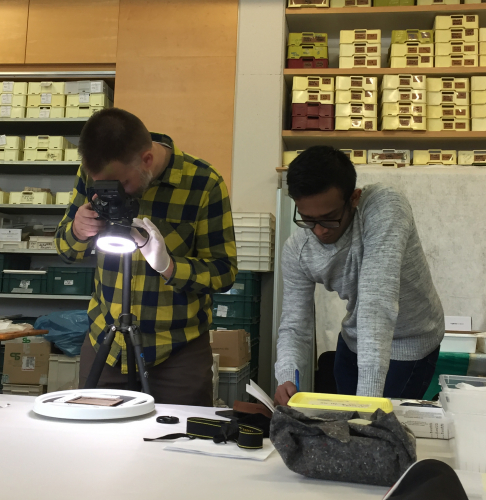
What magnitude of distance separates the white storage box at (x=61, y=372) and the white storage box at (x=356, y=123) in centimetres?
254

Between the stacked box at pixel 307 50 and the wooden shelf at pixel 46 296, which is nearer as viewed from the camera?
the wooden shelf at pixel 46 296

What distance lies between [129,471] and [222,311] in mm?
2937

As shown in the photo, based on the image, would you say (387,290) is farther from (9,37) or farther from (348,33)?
→ (9,37)

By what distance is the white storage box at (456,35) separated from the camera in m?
3.89

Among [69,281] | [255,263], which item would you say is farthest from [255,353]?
[69,281]

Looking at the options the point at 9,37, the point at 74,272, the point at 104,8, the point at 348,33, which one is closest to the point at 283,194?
the point at 348,33

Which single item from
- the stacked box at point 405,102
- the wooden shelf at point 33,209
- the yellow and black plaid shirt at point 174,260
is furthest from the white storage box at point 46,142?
the yellow and black plaid shirt at point 174,260

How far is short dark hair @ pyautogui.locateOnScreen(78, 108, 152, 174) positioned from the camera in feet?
4.26

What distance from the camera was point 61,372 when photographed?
11.8 feet

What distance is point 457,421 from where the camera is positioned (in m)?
0.80

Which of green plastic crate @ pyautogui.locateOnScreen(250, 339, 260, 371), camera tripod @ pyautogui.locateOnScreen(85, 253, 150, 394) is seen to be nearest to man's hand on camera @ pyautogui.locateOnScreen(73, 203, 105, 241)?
camera tripod @ pyautogui.locateOnScreen(85, 253, 150, 394)

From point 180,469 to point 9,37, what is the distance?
15.0 ft

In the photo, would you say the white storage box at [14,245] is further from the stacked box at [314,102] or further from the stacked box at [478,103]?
the stacked box at [478,103]

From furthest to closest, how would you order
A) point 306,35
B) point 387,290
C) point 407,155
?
point 306,35
point 407,155
point 387,290
